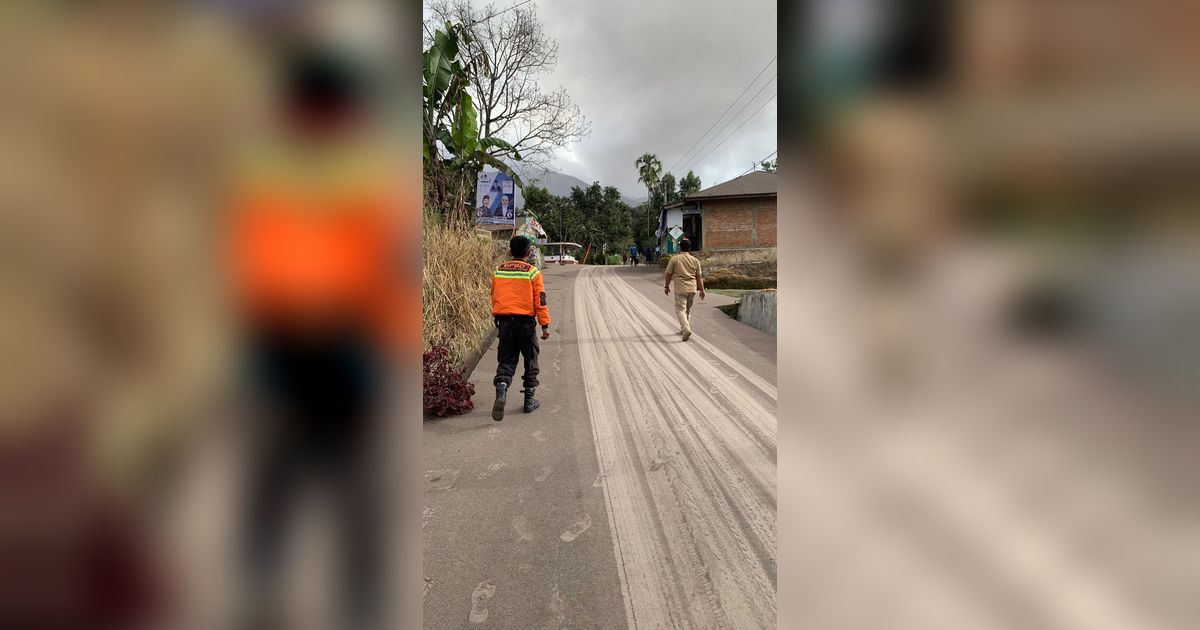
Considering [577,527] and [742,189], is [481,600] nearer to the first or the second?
[577,527]

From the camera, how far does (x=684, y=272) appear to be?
27.7 ft

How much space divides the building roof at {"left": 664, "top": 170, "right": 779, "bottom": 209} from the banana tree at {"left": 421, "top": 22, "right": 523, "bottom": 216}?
70.0ft

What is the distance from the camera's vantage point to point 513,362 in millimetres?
4953

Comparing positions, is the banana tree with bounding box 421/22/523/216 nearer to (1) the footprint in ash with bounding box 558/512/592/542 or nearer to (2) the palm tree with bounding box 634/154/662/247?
(1) the footprint in ash with bounding box 558/512/592/542

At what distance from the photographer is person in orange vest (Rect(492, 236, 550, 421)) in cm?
488
